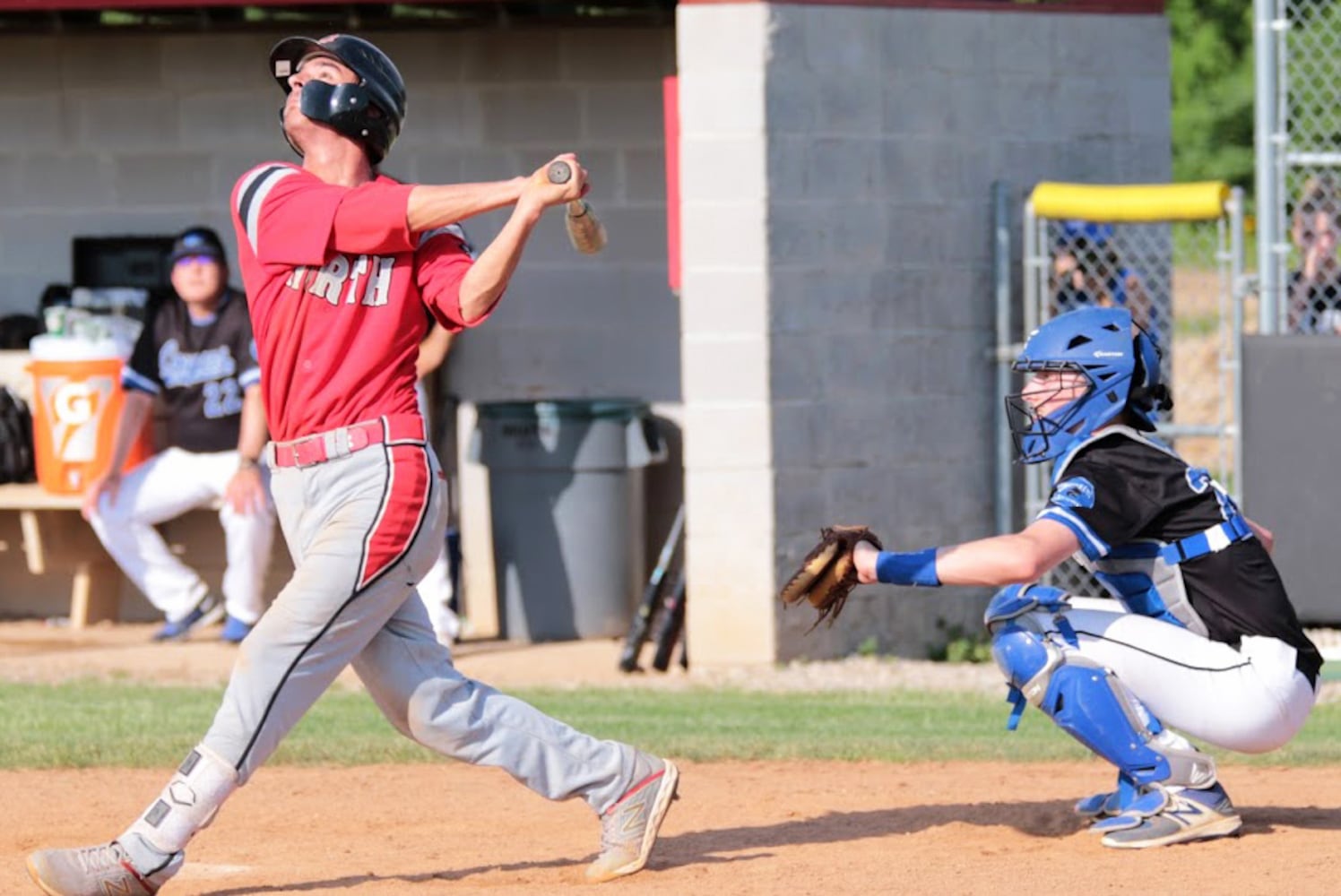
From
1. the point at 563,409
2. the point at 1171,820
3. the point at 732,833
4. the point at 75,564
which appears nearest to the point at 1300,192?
the point at 563,409

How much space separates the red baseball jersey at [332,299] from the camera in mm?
4934

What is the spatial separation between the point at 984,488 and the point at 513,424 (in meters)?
2.21

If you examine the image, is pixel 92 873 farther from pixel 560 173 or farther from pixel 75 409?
pixel 75 409

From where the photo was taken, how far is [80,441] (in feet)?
35.1

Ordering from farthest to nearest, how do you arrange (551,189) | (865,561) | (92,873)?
Result: 1. (865,561)
2. (92,873)
3. (551,189)

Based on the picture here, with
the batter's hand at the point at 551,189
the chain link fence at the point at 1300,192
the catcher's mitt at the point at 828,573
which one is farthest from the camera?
the chain link fence at the point at 1300,192

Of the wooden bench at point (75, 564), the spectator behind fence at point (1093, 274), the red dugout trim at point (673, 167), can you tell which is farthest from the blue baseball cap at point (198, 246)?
the spectator behind fence at point (1093, 274)

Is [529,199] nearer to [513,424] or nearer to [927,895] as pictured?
[927,895]

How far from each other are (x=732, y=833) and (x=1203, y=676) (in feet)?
4.33

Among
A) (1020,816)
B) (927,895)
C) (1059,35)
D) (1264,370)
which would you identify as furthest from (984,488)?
(927,895)

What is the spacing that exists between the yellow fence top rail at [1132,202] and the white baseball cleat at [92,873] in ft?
19.0

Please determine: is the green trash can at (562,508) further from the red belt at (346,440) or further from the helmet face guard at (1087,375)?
the red belt at (346,440)

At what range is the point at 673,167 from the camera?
9594 millimetres

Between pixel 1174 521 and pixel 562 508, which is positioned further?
pixel 562 508
